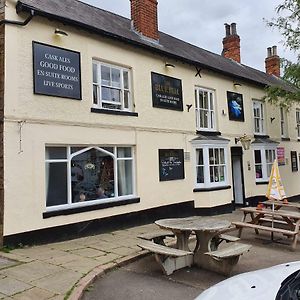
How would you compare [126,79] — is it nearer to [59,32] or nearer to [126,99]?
[126,99]

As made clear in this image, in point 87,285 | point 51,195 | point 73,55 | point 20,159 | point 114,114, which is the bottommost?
point 87,285

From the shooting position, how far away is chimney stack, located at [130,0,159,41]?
12.5 meters

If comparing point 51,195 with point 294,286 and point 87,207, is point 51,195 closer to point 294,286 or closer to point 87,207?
point 87,207

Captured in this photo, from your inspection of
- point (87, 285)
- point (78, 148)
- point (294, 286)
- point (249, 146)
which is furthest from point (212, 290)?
point (249, 146)

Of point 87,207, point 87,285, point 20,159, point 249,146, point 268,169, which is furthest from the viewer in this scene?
point 268,169

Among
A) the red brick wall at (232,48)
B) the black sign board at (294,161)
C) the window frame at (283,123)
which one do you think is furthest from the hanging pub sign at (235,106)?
the red brick wall at (232,48)

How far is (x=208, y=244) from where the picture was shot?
20.9 feet

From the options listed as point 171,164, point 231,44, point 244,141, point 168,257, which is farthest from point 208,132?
point 231,44

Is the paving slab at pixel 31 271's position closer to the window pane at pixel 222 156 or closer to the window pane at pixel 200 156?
the window pane at pixel 200 156

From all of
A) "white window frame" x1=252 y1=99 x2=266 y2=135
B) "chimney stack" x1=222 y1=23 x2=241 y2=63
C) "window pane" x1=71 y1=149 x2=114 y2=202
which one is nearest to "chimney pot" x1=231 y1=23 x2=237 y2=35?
"chimney stack" x1=222 y1=23 x2=241 y2=63

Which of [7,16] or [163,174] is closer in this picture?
[7,16]

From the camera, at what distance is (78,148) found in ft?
29.8

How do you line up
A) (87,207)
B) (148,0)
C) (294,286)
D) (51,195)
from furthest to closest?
1. (148,0)
2. (87,207)
3. (51,195)
4. (294,286)

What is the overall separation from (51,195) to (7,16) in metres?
4.24
